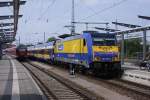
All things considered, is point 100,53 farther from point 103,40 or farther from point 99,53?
point 103,40

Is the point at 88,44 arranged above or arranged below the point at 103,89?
above

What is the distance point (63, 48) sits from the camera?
40438 mm

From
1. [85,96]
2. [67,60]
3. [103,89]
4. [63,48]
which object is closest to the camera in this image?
[85,96]

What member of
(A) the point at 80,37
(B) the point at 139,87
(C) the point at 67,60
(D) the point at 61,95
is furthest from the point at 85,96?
(C) the point at 67,60

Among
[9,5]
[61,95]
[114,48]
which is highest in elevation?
[9,5]

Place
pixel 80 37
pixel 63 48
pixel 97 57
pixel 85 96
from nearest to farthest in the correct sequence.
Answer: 1. pixel 85 96
2. pixel 97 57
3. pixel 80 37
4. pixel 63 48

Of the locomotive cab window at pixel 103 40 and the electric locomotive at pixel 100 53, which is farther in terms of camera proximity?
the locomotive cab window at pixel 103 40

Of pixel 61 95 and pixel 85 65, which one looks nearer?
pixel 61 95

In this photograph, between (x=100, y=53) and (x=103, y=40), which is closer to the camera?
(x=100, y=53)

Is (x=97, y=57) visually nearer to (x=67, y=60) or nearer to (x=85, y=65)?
(x=85, y=65)

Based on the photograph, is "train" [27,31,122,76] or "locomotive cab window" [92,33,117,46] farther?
"locomotive cab window" [92,33,117,46]

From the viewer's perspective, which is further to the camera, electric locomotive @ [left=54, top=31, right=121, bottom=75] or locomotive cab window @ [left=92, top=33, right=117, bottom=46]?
locomotive cab window @ [left=92, top=33, right=117, bottom=46]

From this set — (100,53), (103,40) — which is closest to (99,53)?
(100,53)

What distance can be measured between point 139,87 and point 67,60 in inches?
619
